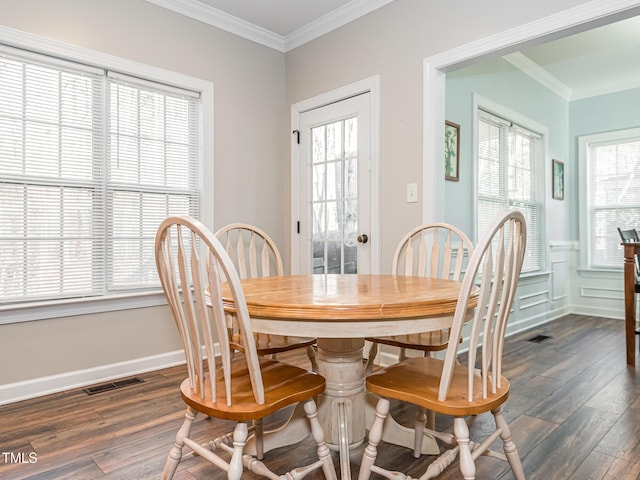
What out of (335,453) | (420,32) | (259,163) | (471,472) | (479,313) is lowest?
(335,453)

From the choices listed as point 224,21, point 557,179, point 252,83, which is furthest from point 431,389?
point 557,179

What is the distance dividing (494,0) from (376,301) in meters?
2.10

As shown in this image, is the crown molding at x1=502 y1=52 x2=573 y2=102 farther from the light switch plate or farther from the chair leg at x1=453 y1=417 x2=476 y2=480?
the chair leg at x1=453 y1=417 x2=476 y2=480

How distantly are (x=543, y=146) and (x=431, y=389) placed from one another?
4.20m

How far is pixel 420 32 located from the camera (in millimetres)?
2830

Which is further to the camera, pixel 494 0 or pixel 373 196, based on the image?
pixel 373 196

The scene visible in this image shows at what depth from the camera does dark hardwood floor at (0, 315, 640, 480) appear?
5.47 ft

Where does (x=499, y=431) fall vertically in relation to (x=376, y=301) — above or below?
below

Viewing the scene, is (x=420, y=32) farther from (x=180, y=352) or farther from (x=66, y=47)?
(x=180, y=352)

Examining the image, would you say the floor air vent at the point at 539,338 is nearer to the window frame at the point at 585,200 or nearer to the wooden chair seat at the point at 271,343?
the window frame at the point at 585,200

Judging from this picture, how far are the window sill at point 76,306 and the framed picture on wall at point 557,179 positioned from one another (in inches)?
171

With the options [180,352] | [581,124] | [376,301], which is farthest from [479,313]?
[581,124]

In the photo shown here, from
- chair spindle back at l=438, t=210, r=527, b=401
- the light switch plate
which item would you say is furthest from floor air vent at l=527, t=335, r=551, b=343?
chair spindle back at l=438, t=210, r=527, b=401

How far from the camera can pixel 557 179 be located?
495 cm
